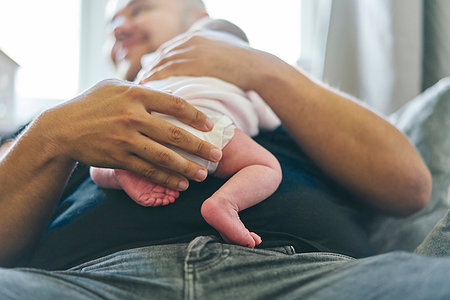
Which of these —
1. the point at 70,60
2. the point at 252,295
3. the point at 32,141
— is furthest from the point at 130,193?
the point at 70,60

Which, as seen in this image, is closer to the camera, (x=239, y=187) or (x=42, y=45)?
(x=239, y=187)

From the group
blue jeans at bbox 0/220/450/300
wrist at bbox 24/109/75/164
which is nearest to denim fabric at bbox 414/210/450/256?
blue jeans at bbox 0/220/450/300

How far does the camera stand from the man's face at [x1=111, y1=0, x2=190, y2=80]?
1.40 metres

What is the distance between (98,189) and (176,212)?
214 mm

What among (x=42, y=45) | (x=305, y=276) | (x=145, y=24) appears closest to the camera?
(x=305, y=276)

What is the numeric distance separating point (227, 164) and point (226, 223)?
0.17 m

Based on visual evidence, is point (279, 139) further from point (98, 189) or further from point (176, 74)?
point (98, 189)

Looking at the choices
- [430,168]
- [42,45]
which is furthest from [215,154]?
[42,45]

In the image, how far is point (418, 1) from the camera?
162cm

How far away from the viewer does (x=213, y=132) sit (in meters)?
0.83

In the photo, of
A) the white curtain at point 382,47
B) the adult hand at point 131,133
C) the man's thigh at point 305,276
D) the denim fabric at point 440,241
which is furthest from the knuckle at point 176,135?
the white curtain at point 382,47

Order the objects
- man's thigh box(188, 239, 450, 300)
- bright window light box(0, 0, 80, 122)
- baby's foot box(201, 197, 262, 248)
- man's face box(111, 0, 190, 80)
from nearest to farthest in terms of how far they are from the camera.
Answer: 1. man's thigh box(188, 239, 450, 300)
2. baby's foot box(201, 197, 262, 248)
3. man's face box(111, 0, 190, 80)
4. bright window light box(0, 0, 80, 122)

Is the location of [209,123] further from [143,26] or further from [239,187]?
[143,26]

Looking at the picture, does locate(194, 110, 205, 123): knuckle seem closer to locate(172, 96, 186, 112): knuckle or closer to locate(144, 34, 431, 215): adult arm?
locate(172, 96, 186, 112): knuckle
